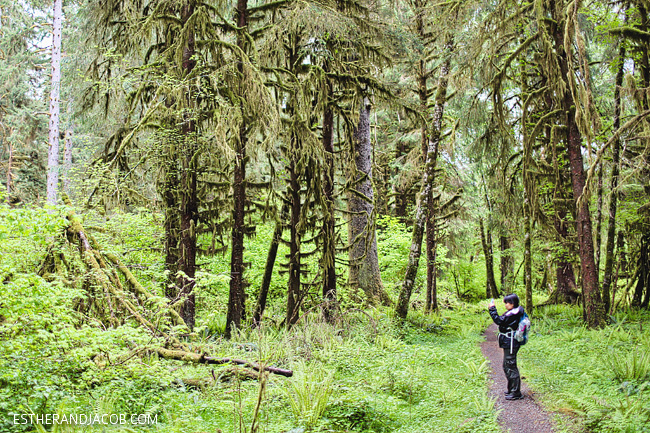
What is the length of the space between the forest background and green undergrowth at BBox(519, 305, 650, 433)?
0.17ft

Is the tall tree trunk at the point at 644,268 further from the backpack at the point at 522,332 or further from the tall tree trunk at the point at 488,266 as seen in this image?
the tall tree trunk at the point at 488,266

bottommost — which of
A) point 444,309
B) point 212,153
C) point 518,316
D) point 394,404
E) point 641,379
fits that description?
point 444,309

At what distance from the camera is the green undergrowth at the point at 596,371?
4727 millimetres

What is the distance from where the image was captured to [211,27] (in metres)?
8.90

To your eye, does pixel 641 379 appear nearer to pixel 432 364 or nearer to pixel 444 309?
pixel 432 364

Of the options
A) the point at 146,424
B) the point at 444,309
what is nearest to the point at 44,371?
the point at 146,424

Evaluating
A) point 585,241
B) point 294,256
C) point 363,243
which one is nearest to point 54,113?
point 294,256

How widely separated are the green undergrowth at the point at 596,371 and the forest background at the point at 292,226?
2.1 inches

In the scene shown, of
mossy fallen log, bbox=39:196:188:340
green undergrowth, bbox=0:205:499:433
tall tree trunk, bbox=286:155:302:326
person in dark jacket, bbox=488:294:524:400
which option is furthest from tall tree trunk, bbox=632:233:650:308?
mossy fallen log, bbox=39:196:188:340

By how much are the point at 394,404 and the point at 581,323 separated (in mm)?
7463

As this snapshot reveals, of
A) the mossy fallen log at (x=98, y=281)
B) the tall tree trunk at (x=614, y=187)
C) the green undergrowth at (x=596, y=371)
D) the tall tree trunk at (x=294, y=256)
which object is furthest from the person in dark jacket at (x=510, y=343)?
the tall tree trunk at (x=614, y=187)

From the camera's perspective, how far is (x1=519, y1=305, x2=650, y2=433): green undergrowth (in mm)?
4727

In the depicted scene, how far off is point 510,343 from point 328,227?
16.5 ft

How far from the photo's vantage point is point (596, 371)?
6598 mm
